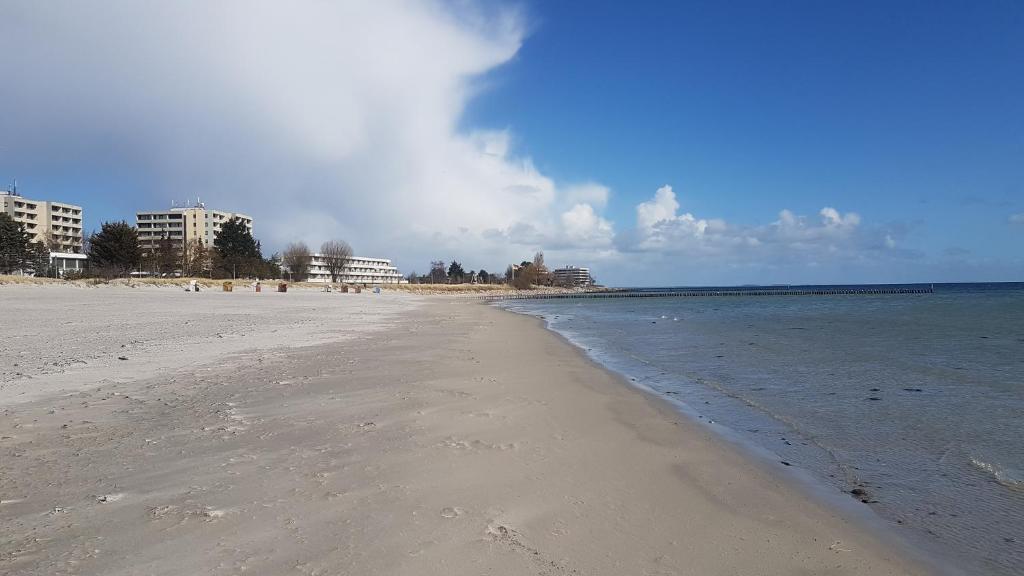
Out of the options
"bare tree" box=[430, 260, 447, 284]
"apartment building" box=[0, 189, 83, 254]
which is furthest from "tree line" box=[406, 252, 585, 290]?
"apartment building" box=[0, 189, 83, 254]

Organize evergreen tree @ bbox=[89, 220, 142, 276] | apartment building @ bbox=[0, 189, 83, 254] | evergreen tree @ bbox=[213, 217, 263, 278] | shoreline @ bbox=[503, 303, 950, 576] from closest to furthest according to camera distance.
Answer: shoreline @ bbox=[503, 303, 950, 576] < evergreen tree @ bbox=[89, 220, 142, 276] < evergreen tree @ bbox=[213, 217, 263, 278] < apartment building @ bbox=[0, 189, 83, 254]

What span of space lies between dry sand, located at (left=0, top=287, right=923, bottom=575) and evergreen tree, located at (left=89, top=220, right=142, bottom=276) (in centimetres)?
6691

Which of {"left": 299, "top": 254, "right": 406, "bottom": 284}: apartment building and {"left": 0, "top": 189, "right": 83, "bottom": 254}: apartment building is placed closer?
{"left": 0, "top": 189, "right": 83, "bottom": 254}: apartment building

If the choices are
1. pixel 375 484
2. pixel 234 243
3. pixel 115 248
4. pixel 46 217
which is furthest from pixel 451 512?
pixel 46 217

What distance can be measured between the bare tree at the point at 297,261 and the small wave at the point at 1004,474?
111839 mm

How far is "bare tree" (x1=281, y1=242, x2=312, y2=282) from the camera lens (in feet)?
360

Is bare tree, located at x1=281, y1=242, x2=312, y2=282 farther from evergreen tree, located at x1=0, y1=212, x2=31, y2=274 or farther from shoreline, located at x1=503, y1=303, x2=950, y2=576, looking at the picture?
shoreline, located at x1=503, y1=303, x2=950, y2=576

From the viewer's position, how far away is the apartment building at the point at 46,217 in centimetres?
10012

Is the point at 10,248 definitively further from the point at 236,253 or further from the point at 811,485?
the point at 811,485

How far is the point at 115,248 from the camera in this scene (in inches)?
2559

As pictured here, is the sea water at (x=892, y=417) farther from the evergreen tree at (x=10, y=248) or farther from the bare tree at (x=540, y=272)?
the bare tree at (x=540, y=272)

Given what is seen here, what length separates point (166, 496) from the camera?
4289 millimetres

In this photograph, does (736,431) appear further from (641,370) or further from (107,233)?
(107,233)

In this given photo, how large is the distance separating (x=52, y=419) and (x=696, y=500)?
23.0 feet
